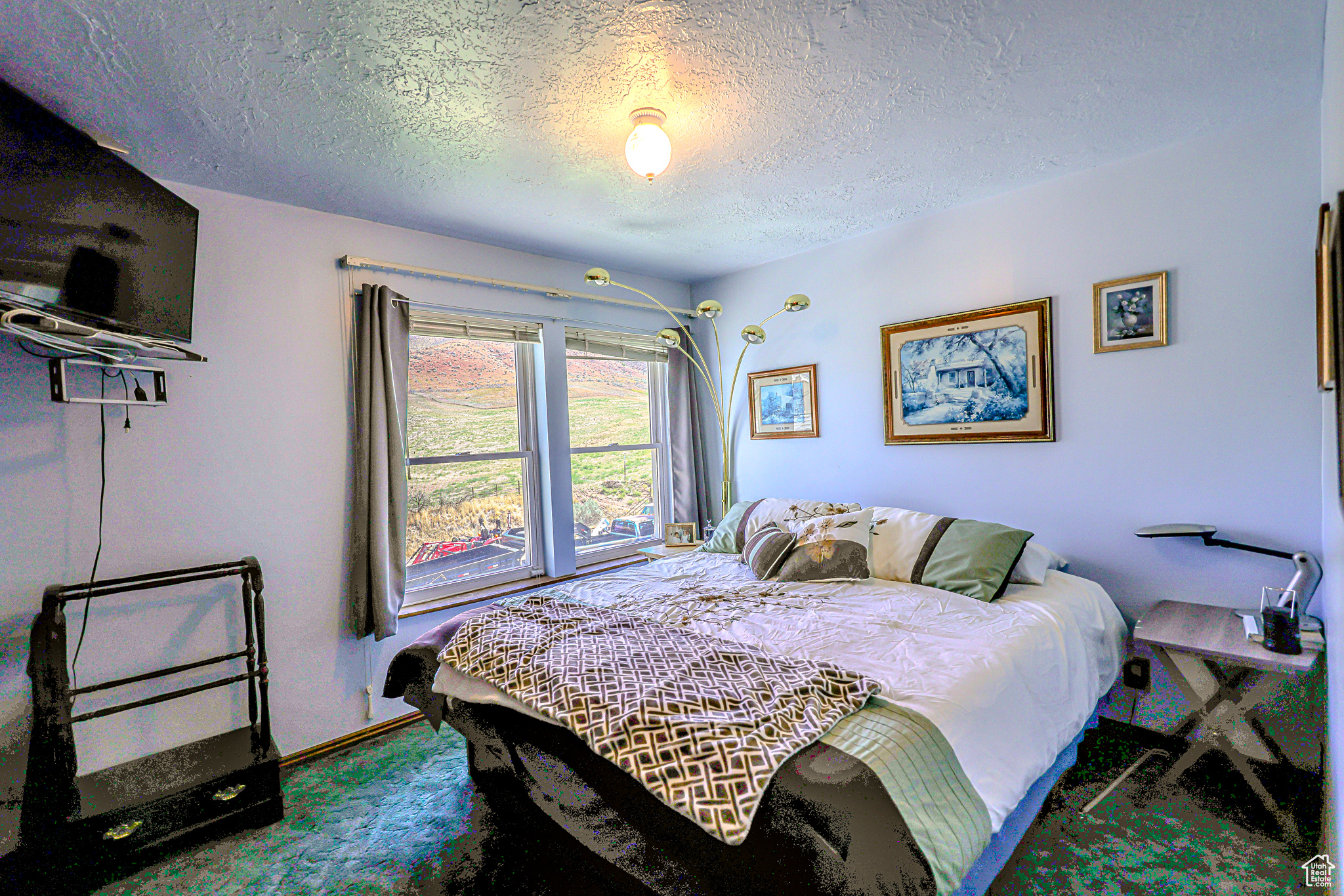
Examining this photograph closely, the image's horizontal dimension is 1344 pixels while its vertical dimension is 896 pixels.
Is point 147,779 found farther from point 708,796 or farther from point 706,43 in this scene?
point 706,43

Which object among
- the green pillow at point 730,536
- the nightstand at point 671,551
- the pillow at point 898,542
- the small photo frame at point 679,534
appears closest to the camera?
the pillow at point 898,542

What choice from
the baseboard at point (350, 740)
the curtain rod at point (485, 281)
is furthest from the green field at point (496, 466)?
the baseboard at point (350, 740)

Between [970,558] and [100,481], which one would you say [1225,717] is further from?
[100,481]

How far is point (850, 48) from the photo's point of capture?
1617 millimetres

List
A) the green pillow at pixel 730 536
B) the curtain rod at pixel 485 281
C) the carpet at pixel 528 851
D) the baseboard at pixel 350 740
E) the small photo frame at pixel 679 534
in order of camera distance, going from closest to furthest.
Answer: the carpet at pixel 528 851 → the baseboard at pixel 350 740 → the curtain rod at pixel 485 281 → the green pillow at pixel 730 536 → the small photo frame at pixel 679 534

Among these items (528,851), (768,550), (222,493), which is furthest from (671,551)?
(222,493)

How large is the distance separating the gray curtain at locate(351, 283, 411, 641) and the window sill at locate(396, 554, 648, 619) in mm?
190

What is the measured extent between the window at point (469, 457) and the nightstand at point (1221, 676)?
3.02m

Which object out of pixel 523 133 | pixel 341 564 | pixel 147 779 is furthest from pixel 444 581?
pixel 523 133

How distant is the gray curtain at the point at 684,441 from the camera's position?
406 centimetres

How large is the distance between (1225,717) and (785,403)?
250cm

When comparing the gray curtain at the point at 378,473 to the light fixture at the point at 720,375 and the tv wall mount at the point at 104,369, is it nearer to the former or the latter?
the tv wall mount at the point at 104,369

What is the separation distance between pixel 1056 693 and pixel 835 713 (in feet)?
3.06

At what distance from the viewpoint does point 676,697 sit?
1428 mm
